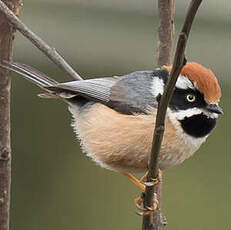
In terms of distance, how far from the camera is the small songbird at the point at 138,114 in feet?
Result: 7.85

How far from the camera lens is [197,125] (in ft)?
8.04

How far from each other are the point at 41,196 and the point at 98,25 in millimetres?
974

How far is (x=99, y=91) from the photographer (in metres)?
2.62

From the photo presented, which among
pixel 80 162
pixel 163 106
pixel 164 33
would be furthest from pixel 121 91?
pixel 80 162

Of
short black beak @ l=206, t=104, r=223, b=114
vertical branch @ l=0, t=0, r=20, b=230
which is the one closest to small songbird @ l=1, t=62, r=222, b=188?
short black beak @ l=206, t=104, r=223, b=114

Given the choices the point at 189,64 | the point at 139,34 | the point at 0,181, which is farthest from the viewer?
the point at 139,34

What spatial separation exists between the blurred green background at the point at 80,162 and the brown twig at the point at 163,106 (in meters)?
1.94

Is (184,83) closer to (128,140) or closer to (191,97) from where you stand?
(191,97)

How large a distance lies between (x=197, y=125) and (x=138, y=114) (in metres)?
0.19

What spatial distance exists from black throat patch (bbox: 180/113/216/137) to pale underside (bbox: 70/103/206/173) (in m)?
0.02

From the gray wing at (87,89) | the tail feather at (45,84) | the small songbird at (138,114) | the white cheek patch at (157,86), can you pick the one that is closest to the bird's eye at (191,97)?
the small songbird at (138,114)

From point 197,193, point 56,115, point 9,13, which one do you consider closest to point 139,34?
point 56,115

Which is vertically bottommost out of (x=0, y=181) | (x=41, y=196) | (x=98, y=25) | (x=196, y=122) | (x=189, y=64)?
(x=41, y=196)

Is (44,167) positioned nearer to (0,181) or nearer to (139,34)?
(139,34)
